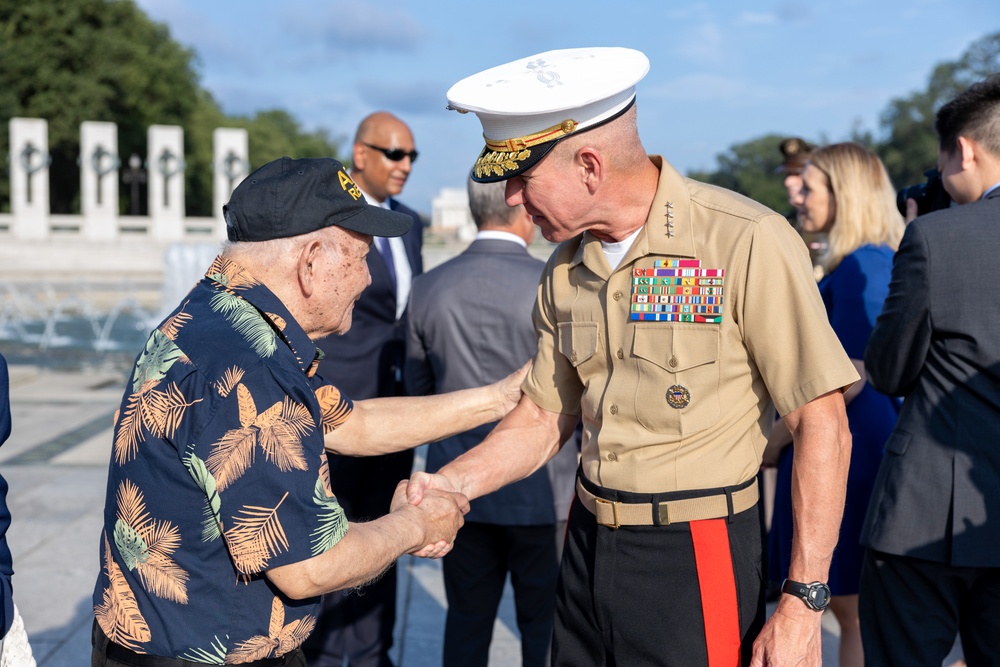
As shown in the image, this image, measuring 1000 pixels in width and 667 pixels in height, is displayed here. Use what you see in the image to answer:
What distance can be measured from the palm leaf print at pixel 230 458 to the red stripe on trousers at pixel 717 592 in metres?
1.05

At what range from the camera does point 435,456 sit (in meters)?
4.01

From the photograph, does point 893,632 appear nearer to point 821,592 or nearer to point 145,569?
point 821,592

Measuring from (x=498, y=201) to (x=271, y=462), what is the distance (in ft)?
6.86

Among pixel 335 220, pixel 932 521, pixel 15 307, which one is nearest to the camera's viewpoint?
pixel 335 220

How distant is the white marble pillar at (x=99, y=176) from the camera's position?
4188cm

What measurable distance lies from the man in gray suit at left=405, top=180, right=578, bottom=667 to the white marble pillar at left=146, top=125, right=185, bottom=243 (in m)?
41.2

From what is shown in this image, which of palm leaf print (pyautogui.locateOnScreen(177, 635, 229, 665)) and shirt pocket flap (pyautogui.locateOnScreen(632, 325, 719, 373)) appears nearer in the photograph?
palm leaf print (pyautogui.locateOnScreen(177, 635, 229, 665))

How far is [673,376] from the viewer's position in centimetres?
224

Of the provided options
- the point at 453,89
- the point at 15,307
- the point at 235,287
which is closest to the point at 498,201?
the point at 453,89

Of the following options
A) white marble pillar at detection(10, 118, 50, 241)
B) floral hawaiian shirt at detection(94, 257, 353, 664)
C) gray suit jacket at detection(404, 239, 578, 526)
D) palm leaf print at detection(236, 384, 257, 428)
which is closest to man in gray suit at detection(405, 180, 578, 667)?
gray suit jacket at detection(404, 239, 578, 526)

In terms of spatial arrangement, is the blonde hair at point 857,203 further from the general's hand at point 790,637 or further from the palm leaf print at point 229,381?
the palm leaf print at point 229,381

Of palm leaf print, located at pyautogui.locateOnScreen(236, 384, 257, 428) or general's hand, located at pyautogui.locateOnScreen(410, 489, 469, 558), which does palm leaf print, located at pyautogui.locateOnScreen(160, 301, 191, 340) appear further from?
general's hand, located at pyautogui.locateOnScreen(410, 489, 469, 558)

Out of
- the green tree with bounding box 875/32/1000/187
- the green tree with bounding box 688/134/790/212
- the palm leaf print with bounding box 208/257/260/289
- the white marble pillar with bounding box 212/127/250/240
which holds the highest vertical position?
the green tree with bounding box 875/32/1000/187

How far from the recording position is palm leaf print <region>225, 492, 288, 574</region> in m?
1.95
